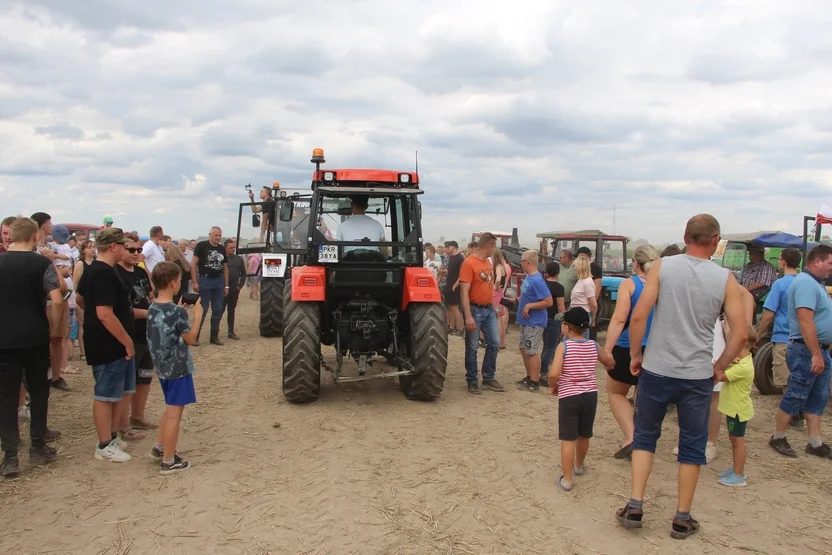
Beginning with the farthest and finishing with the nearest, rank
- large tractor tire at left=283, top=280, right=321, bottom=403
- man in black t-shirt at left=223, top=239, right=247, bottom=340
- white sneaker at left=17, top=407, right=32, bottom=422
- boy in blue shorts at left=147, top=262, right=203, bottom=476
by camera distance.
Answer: man in black t-shirt at left=223, top=239, right=247, bottom=340
large tractor tire at left=283, top=280, right=321, bottom=403
white sneaker at left=17, top=407, right=32, bottom=422
boy in blue shorts at left=147, top=262, right=203, bottom=476

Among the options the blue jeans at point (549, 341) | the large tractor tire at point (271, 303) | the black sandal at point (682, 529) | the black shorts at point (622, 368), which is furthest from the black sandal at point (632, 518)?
Result: the large tractor tire at point (271, 303)

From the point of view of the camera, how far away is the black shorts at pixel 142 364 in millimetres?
4766

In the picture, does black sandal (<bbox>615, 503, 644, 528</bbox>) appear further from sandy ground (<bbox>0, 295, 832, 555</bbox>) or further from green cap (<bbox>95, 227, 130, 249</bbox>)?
green cap (<bbox>95, 227, 130, 249</bbox>)

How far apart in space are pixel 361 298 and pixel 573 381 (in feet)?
9.13

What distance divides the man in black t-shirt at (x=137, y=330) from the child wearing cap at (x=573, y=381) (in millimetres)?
3207

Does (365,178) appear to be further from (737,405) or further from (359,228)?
(737,405)

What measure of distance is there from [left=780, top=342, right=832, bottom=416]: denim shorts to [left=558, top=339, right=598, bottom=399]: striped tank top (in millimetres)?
2005

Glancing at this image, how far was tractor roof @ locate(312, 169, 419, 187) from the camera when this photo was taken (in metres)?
6.05

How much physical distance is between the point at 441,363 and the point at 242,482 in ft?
7.71

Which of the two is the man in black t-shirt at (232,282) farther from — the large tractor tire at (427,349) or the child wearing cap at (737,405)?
the child wearing cap at (737,405)

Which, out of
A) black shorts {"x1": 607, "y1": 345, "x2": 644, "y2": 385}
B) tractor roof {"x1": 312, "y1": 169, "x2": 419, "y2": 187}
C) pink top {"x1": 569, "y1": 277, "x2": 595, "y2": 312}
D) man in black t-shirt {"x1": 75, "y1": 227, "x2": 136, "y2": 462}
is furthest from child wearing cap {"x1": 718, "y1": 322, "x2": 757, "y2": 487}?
man in black t-shirt {"x1": 75, "y1": 227, "x2": 136, "y2": 462}

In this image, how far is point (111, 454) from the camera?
4.29 metres

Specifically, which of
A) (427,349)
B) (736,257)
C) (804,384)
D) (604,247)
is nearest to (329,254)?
(427,349)

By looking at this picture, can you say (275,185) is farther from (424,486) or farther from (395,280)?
(424,486)
